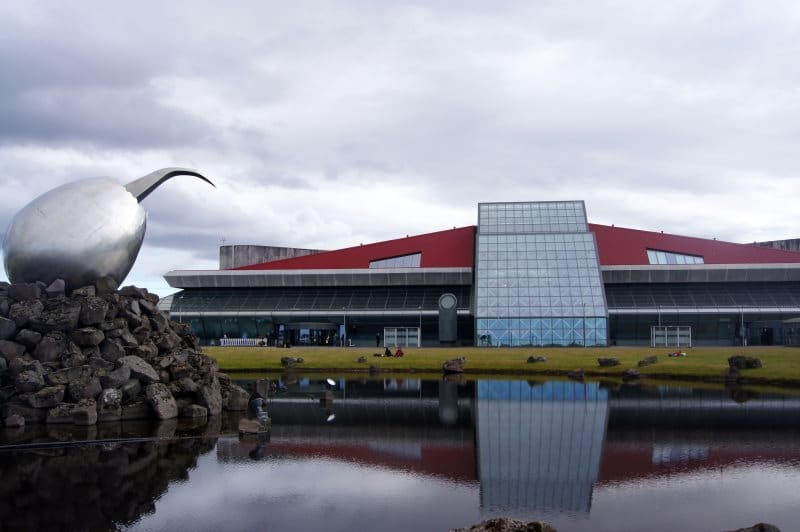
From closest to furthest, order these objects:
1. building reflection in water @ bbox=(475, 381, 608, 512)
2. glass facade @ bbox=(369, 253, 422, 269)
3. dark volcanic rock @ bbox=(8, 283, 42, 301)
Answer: building reflection in water @ bbox=(475, 381, 608, 512)
dark volcanic rock @ bbox=(8, 283, 42, 301)
glass facade @ bbox=(369, 253, 422, 269)

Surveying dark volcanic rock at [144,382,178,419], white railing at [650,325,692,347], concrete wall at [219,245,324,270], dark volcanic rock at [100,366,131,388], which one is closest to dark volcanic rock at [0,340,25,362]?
dark volcanic rock at [100,366,131,388]

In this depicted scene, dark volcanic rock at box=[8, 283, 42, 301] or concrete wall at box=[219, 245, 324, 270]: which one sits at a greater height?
concrete wall at box=[219, 245, 324, 270]

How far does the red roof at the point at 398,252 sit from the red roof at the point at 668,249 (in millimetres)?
14025

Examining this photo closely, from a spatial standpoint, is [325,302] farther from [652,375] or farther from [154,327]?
[154,327]

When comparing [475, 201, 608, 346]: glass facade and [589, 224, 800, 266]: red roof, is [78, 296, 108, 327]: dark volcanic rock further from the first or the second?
[589, 224, 800, 266]: red roof

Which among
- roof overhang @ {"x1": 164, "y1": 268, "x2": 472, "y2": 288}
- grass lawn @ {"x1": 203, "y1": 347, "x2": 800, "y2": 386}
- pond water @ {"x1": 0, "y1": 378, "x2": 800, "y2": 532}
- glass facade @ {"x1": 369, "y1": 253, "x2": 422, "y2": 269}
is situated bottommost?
pond water @ {"x1": 0, "y1": 378, "x2": 800, "y2": 532}

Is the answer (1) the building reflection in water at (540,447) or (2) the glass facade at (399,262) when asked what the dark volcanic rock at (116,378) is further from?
(2) the glass facade at (399,262)

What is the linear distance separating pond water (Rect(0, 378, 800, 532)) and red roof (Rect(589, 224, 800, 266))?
172ft

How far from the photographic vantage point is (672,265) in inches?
3034

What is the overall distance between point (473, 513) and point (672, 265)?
6791 centimetres

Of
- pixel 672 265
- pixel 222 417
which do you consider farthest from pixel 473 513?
pixel 672 265

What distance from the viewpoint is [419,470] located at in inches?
715

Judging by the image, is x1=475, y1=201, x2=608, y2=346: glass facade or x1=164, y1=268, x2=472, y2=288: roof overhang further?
x1=164, y1=268, x2=472, y2=288: roof overhang

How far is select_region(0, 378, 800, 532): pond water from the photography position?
14352mm
